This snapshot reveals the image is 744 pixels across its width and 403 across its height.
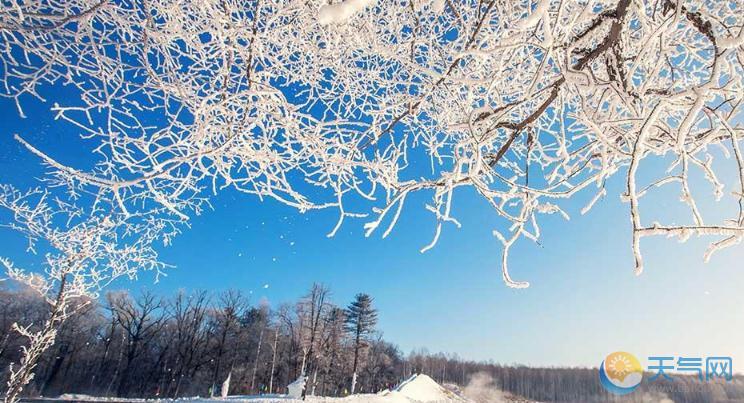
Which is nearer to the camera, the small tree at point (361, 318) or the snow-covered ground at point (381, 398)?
the snow-covered ground at point (381, 398)

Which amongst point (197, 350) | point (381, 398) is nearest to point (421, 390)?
point (381, 398)

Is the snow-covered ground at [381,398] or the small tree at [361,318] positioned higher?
the small tree at [361,318]

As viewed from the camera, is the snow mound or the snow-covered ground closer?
the snow-covered ground

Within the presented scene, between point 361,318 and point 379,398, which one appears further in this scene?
point 361,318

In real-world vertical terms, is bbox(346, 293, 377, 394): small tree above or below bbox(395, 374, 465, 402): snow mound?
above

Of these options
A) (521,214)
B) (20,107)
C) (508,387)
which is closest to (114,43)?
(20,107)

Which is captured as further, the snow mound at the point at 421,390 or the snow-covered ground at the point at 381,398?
the snow mound at the point at 421,390

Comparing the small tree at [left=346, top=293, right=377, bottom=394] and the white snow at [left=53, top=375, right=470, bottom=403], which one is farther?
the small tree at [left=346, top=293, right=377, bottom=394]

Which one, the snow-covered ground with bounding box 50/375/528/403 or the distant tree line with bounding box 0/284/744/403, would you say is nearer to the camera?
the snow-covered ground with bounding box 50/375/528/403

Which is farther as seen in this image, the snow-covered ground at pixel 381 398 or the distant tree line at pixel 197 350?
the distant tree line at pixel 197 350

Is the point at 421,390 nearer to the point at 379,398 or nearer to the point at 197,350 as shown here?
the point at 379,398

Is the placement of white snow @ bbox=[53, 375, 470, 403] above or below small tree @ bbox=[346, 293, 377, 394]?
below

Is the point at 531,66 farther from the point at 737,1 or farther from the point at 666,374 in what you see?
the point at 666,374

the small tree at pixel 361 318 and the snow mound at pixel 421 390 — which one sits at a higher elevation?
the small tree at pixel 361 318
